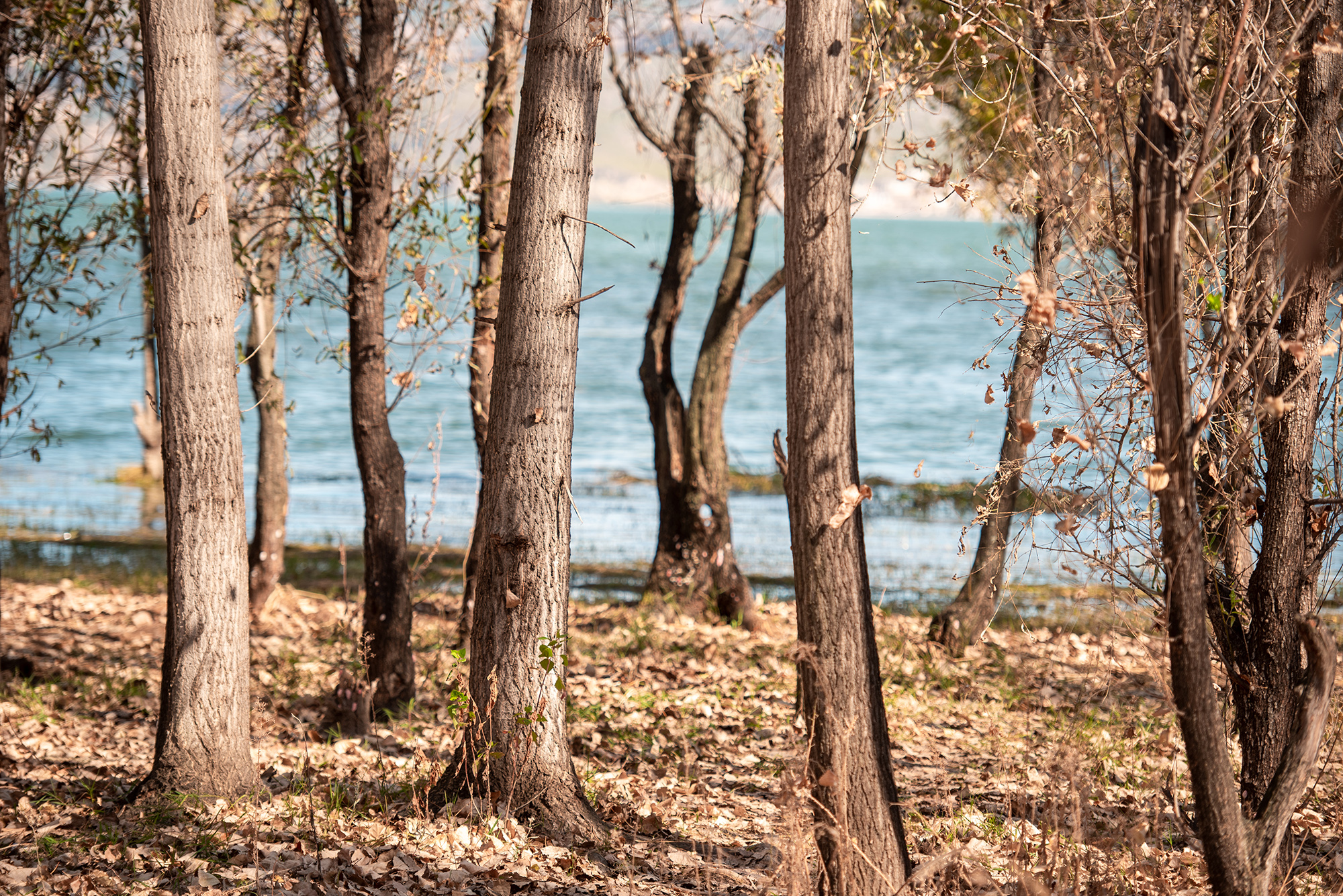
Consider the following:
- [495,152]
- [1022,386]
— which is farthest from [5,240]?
[1022,386]

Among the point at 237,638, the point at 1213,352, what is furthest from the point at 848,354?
the point at 237,638

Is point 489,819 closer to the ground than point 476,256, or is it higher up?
closer to the ground

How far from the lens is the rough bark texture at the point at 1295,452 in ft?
12.1

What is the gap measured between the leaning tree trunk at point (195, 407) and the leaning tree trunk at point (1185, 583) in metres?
3.90

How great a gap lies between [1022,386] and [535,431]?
3.31 m

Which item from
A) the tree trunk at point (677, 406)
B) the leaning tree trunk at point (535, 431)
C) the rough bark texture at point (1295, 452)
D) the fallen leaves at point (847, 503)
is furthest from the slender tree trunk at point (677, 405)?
the fallen leaves at point (847, 503)

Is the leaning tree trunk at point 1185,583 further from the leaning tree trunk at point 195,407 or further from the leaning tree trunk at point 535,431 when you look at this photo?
the leaning tree trunk at point 195,407

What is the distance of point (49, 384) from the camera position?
101 ft

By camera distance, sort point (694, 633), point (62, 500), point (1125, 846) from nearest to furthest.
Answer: point (1125, 846), point (694, 633), point (62, 500)

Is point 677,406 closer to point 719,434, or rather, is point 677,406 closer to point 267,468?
point 719,434

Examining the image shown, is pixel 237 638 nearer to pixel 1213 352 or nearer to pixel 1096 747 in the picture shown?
pixel 1213 352

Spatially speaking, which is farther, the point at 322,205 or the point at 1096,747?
the point at 322,205

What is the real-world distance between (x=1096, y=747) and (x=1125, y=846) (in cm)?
172

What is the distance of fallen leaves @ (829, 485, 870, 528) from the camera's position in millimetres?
3377
